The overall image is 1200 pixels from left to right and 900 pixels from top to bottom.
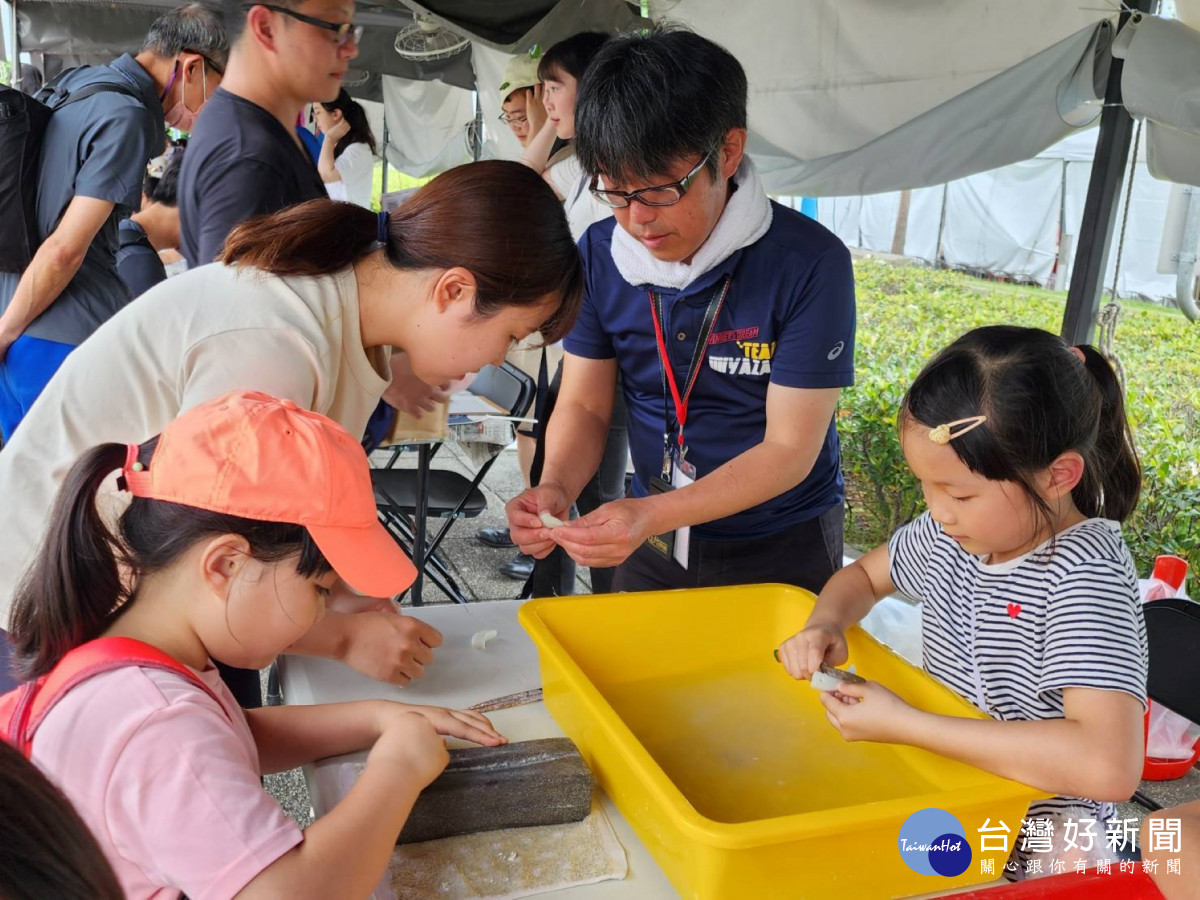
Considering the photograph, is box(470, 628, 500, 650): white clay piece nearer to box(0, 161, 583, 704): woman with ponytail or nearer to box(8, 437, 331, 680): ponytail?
box(0, 161, 583, 704): woman with ponytail

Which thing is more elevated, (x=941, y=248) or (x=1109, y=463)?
(x=1109, y=463)

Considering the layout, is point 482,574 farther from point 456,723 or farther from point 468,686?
point 456,723

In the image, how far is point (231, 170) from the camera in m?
1.95

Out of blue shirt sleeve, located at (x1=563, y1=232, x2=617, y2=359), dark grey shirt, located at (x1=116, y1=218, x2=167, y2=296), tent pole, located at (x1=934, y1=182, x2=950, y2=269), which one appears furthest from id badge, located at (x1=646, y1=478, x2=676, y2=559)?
tent pole, located at (x1=934, y1=182, x2=950, y2=269)

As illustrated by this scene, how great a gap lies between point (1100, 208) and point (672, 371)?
169 centimetres

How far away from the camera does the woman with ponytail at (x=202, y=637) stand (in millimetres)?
887

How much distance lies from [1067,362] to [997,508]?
0.22 metres

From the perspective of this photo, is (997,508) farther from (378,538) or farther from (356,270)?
(356,270)

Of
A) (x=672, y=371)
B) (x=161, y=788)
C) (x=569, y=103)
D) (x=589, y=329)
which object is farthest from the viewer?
(x=569, y=103)

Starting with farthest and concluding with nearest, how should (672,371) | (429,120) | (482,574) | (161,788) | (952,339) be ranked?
(429,120) → (952,339) → (482,574) → (672,371) → (161,788)

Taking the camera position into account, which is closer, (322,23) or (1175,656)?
(1175,656)

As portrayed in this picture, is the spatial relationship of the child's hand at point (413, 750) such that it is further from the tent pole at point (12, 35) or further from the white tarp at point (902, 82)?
the tent pole at point (12, 35)

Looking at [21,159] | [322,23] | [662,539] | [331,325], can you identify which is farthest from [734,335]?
[21,159]

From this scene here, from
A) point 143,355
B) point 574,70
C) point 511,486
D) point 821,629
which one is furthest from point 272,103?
point 511,486
